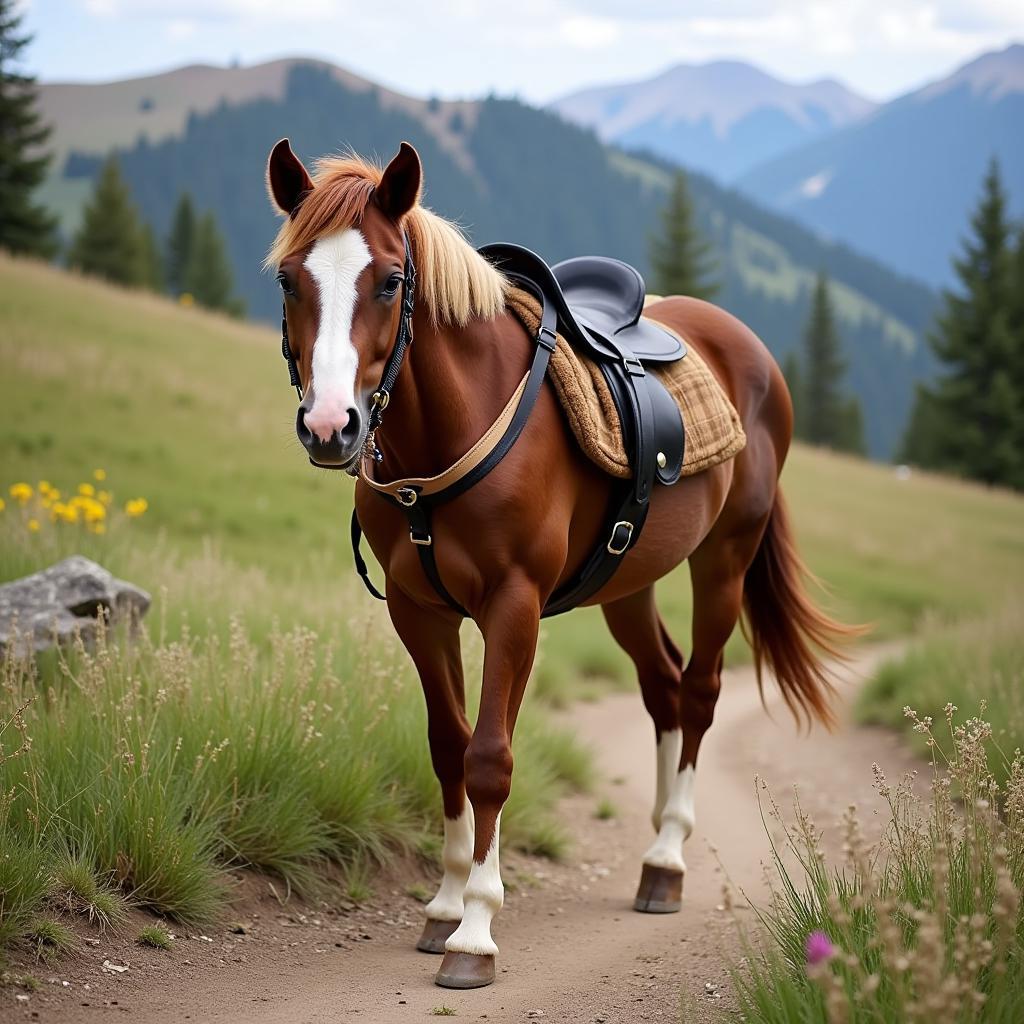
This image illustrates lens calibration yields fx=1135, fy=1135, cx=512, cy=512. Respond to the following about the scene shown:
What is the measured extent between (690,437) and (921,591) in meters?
13.8

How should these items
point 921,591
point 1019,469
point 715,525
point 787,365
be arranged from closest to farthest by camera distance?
point 715,525
point 921,591
point 1019,469
point 787,365

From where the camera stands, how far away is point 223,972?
3824 millimetres

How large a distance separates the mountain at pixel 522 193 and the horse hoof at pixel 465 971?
146463mm

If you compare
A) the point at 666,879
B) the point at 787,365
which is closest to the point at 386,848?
the point at 666,879

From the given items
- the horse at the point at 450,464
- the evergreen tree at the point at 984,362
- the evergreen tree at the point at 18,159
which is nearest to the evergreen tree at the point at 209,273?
the evergreen tree at the point at 18,159

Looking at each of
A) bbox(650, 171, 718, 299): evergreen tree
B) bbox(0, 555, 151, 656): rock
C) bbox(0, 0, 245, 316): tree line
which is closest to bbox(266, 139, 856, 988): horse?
bbox(0, 555, 151, 656): rock

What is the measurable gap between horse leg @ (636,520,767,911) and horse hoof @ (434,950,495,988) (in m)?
1.34

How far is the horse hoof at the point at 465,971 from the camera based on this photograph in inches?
147

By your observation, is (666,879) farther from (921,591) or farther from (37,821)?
(921,591)

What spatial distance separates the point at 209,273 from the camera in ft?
180

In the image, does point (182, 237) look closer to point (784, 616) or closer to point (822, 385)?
point (822, 385)

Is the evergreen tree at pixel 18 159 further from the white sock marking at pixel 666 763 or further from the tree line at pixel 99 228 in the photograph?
the white sock marking at pixel 666 763

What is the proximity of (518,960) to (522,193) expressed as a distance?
175774 millimetres

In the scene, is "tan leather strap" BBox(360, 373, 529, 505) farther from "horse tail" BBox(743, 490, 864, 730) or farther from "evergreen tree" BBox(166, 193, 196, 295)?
"evergreen tree" BBox(166, 193, 196, 295)
